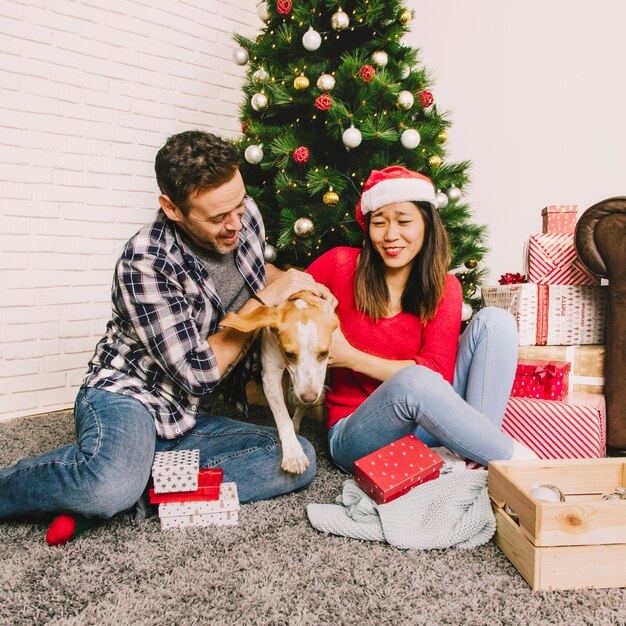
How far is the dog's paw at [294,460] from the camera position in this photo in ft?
5.58

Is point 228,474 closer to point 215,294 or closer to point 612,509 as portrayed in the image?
point 215,294

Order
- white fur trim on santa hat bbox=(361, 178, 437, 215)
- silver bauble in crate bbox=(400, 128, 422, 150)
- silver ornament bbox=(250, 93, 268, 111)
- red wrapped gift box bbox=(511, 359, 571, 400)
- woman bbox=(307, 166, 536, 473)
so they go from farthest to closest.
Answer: silver ornament bbox=(250, 93, 268, 111)
silver bauble in crate bbox=(400, 128, 422, 150)
red wrapped gift box bbox=(511, 359, 571, 400)
white fur trim on santa hat bbox=(361, 178, 437, 215)
woman bbox=(307, 166, 536, 473)

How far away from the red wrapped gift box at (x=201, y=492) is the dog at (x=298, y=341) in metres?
0.22

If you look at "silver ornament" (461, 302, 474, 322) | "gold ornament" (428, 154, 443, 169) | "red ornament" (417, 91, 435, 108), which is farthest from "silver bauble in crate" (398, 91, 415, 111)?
"silver ornament" (461, 302, 474, 322)

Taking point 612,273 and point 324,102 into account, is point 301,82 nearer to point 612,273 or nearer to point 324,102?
point 324,102

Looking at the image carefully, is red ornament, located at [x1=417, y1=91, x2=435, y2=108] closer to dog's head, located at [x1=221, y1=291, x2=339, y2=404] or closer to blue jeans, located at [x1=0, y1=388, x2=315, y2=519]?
dog's head, located at [x1=221, y1=291, x2=339, y2=404]

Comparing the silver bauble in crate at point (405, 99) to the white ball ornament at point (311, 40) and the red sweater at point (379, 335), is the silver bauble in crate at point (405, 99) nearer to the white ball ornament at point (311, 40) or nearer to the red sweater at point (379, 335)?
the white ball ornament at point (311, 40)

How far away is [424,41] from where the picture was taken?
3.39m

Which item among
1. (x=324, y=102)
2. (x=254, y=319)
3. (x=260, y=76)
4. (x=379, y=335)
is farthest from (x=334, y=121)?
(x=254, y=319)

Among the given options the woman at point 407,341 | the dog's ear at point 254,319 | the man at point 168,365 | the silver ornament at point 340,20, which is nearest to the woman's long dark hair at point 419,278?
the woman at point 407,341

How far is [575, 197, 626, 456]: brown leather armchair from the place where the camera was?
1.90m

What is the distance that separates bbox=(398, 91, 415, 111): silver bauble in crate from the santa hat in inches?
16.3

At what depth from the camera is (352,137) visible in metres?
2.10

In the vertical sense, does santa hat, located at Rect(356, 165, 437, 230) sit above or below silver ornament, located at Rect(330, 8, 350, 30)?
below
